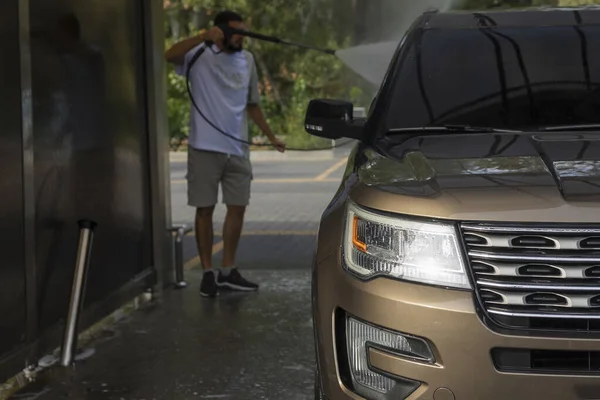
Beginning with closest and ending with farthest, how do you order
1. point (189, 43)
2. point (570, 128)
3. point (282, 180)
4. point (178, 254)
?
point (570, 128) → point (189, 43) → point (178, 254) → point (282, 180)

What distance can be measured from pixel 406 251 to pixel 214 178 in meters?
4.30

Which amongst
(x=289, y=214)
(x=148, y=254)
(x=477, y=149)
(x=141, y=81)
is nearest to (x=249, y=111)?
(x=141, y=81)

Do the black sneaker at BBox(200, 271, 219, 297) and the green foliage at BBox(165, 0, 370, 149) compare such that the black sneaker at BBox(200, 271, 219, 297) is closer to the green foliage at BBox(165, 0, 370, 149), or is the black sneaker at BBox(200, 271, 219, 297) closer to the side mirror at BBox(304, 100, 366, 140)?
the side mirror at BBox(304, 100, 366, 140)

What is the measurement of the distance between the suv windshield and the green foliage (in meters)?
5.44

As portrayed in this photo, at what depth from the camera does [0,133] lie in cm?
471

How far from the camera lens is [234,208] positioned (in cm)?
740

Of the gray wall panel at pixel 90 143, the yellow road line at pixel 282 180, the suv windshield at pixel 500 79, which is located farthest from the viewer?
the yellow road line at pixel 282 180

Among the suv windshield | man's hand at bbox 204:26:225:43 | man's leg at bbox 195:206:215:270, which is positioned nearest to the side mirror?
the suv windshield

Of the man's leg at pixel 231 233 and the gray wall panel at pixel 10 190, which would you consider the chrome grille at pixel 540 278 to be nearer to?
the gray wall panel at pixel 10 190

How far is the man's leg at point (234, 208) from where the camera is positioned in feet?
24.0

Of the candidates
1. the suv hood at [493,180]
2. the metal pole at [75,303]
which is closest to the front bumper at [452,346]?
the suv hood at [493,180]

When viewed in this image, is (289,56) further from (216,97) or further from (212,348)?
(212,348)

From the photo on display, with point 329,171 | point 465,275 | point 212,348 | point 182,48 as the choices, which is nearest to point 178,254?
point 182,48

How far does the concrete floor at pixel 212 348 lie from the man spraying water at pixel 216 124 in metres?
0.49
